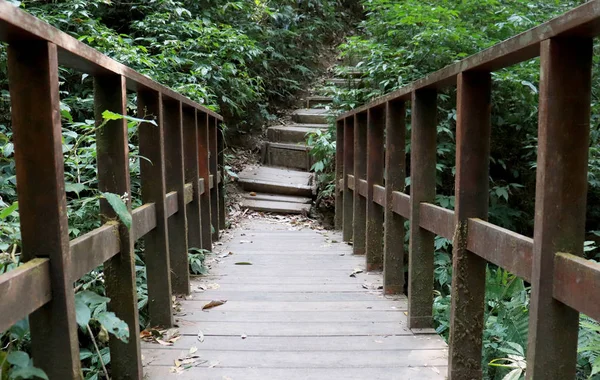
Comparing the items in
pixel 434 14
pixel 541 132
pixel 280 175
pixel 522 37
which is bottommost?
pixel 280 175

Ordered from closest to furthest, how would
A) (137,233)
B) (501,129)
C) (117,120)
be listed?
(117,120), (137,233), (501,129)

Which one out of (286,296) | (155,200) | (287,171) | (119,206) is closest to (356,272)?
(286,296)

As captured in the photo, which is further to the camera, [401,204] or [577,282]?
[401,204]

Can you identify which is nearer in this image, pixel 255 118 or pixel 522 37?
pixel 522 37

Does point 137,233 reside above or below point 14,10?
below

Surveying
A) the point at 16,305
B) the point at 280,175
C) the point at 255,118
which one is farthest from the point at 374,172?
the point at 255,118

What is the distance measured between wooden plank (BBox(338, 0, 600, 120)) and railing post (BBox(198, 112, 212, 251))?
97.0 inches

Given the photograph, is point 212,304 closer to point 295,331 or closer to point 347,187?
point 295,331

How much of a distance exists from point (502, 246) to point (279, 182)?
6.35 m

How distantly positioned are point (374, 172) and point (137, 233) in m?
2.15

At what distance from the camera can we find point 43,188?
118cm

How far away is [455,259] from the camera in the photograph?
5.95ft

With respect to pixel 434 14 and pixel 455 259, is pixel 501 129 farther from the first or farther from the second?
pixel 455 259

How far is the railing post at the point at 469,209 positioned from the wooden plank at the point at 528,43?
4.1 inches
